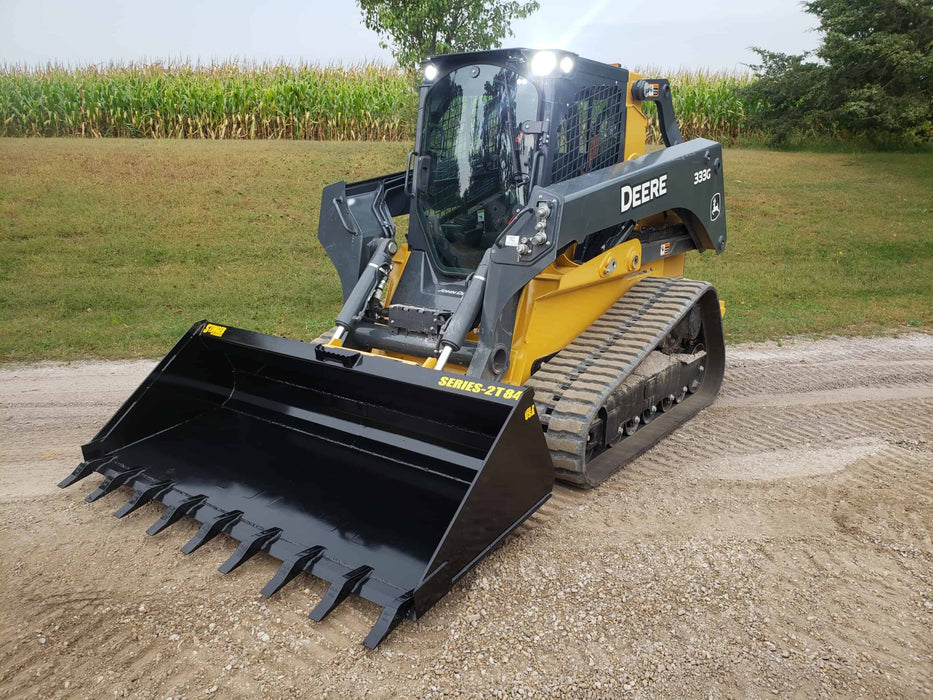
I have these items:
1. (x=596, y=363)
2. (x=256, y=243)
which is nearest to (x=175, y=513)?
(x=596, y=363)

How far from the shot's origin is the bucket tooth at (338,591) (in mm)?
2863

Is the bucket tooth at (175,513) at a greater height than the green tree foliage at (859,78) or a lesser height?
lesser

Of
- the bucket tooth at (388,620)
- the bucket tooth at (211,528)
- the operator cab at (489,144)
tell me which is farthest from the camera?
the operator cab at (489,144)

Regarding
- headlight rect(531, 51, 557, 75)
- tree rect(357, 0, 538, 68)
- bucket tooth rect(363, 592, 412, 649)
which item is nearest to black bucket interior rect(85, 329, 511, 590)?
bucket tooth rect(363, 592, 412, 649)

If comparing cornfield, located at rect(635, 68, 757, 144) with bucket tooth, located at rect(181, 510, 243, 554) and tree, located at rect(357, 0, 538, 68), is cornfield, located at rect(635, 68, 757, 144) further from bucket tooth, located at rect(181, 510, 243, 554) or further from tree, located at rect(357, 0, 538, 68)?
bucket tooth, located at rect(181, 510, 243, 554)

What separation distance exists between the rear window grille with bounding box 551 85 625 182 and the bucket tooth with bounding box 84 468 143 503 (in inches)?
113

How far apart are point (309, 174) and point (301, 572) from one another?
11.1m

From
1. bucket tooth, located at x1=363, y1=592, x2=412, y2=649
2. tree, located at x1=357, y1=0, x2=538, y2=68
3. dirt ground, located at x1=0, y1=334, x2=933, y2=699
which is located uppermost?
tree, located at x1=357, y1=0, x2=538, y2=68

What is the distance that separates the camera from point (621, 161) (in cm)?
512

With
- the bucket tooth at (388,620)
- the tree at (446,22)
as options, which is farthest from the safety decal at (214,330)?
the tree at (446,22)

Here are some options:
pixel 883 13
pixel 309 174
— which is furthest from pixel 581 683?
pixel 883 13

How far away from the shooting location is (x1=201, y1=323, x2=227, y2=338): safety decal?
426 cm

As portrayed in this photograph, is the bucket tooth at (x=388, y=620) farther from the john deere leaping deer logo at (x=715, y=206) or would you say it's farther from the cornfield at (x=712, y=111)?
the cornfield at (x=712, y=111)

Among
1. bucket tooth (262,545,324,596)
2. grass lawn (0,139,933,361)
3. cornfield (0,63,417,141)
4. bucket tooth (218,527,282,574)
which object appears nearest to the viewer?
bucket tooth (262,545,324,596)
